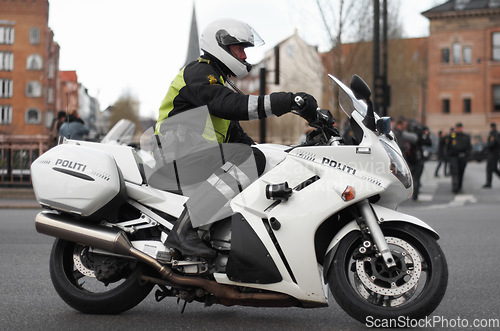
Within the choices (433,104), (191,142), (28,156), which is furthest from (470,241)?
(433,104)

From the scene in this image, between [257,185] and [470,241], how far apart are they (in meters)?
5.48

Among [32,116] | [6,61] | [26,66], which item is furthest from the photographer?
[6,61]

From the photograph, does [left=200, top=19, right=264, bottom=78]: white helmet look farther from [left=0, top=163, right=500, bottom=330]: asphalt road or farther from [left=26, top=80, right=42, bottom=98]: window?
[left=26, top=80, right=42, bottom=98]: window

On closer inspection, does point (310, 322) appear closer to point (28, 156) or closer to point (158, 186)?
point (158, 186)

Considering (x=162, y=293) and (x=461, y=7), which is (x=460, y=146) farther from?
(x=461, y=7)

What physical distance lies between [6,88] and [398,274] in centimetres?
2190

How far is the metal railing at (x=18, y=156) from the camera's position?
16344 mm

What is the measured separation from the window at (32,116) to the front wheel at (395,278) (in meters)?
17.7

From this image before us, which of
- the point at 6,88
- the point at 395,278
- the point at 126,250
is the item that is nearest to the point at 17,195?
the point at 6,88

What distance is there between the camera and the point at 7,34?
22484 millimetres


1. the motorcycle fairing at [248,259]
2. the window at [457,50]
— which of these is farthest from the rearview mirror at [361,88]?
the window at [457,50]

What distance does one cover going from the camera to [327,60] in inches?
1044

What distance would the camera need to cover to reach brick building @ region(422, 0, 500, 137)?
203 feet

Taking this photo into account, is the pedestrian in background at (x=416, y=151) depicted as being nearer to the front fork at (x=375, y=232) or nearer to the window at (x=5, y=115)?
the window at (x=5, y=115)
